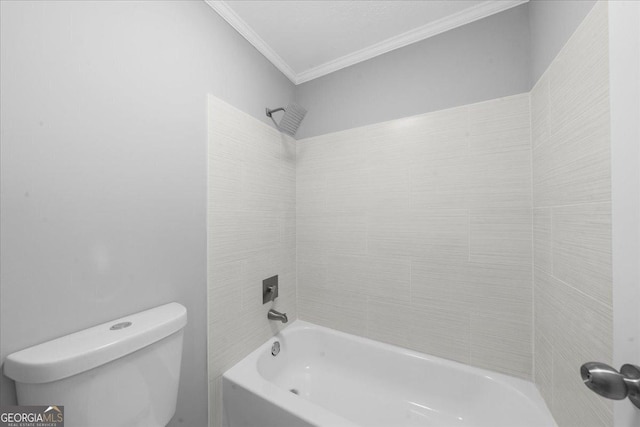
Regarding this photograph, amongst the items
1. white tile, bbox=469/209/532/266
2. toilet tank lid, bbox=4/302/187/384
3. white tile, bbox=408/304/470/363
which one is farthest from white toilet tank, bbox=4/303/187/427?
white tile, bbox=469/209/532/266

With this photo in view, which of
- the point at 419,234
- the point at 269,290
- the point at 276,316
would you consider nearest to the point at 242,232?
the point at 269,290

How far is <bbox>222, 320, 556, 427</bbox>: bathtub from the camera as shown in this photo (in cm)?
100

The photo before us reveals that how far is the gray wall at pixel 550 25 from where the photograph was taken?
0.75 meters

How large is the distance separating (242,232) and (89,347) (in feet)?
2.45

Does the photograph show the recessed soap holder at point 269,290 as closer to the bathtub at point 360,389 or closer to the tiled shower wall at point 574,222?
the bathtub at point 360,389

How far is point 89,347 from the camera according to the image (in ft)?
2.04

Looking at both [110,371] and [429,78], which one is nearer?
[110,371]

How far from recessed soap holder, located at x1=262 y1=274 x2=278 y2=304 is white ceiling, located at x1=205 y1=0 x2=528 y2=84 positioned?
1.45 meters

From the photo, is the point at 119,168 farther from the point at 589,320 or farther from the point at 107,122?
the point at 589,320

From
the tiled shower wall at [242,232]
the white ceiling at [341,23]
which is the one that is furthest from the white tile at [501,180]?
the tiled shower wall at [242,232]

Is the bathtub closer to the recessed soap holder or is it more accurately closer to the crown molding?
the recessed soap holder

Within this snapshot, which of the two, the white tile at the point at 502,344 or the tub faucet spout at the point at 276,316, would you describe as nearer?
the white tile at the point at 502,344

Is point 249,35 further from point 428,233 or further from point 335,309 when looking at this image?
point 335,309

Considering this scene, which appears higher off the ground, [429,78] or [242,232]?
[429,78]
